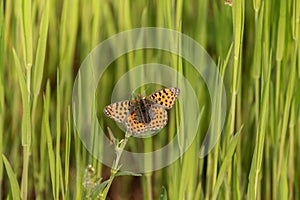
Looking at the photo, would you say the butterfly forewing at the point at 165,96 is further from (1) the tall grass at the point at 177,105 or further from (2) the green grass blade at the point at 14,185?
(2) the green grass blade at the point at 14,185

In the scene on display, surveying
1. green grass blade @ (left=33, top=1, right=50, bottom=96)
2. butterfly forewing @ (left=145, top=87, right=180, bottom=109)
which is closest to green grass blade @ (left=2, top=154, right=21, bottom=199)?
green grass blade @ (left=33, top=1, right=50, bottom=96)

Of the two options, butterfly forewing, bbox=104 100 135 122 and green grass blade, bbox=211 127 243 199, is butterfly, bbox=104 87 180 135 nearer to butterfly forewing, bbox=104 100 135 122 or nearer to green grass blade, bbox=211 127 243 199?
butterfly forewing, bbox=104 100 135 122

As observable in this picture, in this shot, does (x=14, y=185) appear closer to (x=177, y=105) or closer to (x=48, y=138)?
(x=48, y=138)

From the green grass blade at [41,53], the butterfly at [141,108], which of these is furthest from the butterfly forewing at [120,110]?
the green grass blade at [41,53]

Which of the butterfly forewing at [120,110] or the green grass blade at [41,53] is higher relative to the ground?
the green grass blade at [41,53]

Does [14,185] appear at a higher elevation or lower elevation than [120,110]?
lower

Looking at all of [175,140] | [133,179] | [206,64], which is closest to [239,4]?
[206,64]

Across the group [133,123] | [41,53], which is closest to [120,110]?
[133,123]
